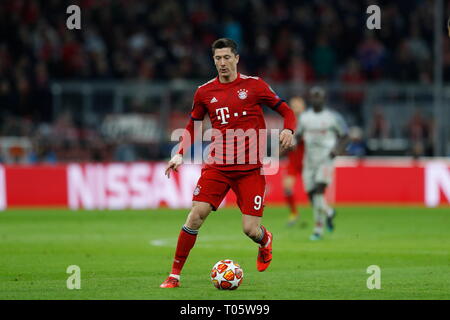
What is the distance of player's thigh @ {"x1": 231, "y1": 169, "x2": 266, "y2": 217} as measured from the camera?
10.8m

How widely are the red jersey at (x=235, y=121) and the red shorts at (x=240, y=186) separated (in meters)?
0.08

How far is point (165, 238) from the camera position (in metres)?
16.9

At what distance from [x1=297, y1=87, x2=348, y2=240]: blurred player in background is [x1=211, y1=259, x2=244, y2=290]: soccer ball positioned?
268 inches

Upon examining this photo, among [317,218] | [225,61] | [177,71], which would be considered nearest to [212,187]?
[225,61]

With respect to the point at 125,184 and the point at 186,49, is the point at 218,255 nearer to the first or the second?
the point at 125,184

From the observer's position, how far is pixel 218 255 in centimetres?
1408

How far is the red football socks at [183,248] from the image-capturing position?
10523mm

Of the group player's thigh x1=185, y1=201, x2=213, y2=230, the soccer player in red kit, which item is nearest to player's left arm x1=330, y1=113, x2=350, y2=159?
the soccer player in red kit

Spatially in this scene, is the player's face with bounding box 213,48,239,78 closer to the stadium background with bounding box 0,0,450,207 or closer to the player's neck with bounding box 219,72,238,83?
the player's neck with bounding box 219,72,238,83

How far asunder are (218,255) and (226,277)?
3.76 m

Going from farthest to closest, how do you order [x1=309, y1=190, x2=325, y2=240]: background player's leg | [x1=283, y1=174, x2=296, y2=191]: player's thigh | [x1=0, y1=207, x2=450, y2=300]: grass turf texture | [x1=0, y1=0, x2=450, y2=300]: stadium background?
[x1=283, y1=174, x2=296, y2=191]: player's thigh, [x1=309, y1=190, x2=325, y2=240]: background player's leg, [x1=0, y1=0, x2=450, y2=300]: stadium background, [x1=0, y1=207, x2=450, y2=300]: grass turf texture
